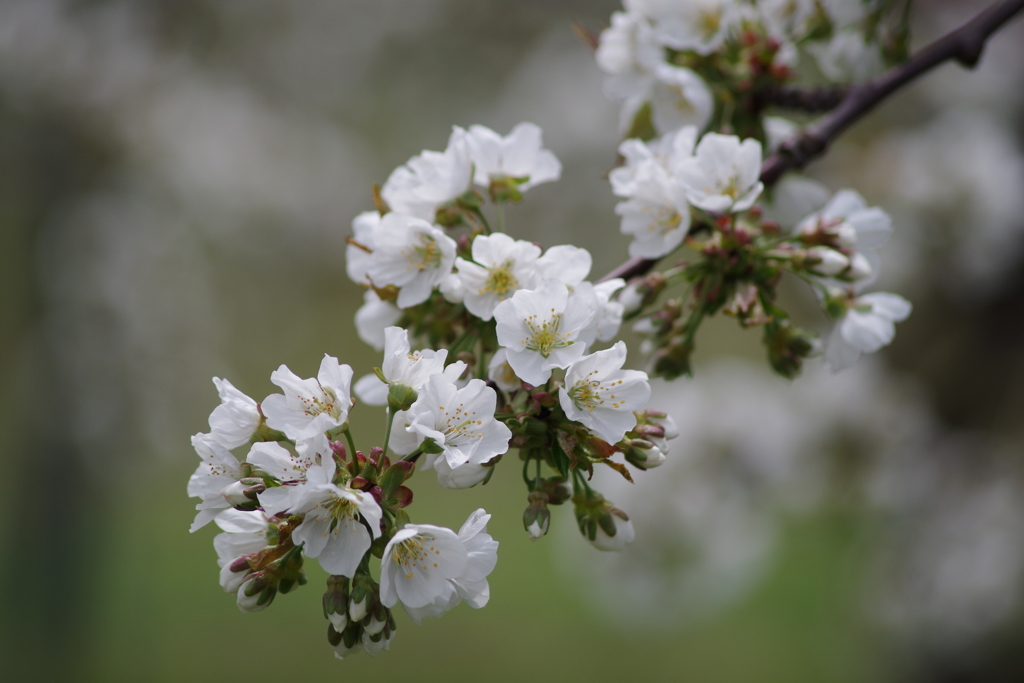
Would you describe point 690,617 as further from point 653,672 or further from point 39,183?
point 39,183

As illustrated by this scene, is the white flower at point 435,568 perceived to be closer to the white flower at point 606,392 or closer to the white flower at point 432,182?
the white flower at point 606,392

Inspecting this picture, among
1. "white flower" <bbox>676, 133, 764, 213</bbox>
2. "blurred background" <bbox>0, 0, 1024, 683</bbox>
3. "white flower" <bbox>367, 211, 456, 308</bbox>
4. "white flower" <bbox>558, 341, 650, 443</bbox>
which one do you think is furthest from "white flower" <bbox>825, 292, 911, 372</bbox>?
"blurred background" <bbox>0, 0, 1024, 683</bbox>

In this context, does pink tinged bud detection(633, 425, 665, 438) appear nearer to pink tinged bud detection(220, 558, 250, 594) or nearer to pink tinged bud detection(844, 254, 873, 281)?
pink tinged bud detection(844, 254, 873, 281)

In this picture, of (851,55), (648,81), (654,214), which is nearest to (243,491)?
(654,214)

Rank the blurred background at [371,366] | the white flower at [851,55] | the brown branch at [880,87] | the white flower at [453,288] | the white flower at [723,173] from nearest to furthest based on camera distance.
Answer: the white flower at [453,288]
the white flower at [723,173]
the brown branch at [880,87]
the white flower at [851,55]
the blurred background at [371,366]

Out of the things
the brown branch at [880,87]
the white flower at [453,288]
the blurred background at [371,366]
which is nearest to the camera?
the white flower at [453,288]

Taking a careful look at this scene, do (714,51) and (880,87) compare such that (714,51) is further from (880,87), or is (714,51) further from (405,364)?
(405,364)

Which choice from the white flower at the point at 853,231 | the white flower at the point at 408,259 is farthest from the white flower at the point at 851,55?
the white flower at the point at 408,259
